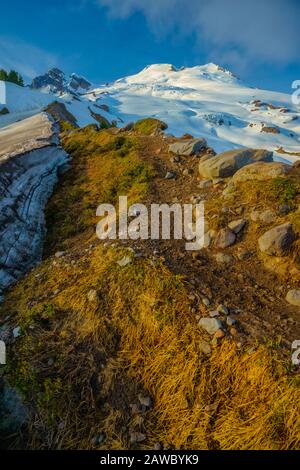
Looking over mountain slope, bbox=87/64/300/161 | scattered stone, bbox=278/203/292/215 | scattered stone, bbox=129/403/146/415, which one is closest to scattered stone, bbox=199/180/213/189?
scattered stone, bbox=278/203/292/215

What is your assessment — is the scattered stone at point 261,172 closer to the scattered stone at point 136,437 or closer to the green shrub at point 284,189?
the green shrub at point 284,189

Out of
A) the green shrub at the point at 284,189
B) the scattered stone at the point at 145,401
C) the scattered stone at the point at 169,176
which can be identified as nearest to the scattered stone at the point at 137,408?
the scattered stone at the point at 145,401

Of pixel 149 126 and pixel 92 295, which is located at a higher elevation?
pixel 149 126

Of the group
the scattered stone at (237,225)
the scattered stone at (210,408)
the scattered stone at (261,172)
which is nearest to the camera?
the scattered stone at (210,408)

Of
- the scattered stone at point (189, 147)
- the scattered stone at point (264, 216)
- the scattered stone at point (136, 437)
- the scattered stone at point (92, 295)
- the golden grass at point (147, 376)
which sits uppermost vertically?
the scattered stone at point (189, 147)

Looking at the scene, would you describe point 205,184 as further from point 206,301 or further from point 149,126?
point 149,126

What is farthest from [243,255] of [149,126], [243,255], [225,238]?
[149,126]

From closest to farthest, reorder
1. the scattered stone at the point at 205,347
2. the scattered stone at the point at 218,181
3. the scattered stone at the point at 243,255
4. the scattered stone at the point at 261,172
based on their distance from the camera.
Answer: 1. the scattered stone at the point at 205,347
2. the scattered stone at the point at 243,255
3. the scattered stone at the point at 261,172
4. the scattered stone at the point at 218,181
